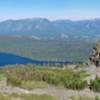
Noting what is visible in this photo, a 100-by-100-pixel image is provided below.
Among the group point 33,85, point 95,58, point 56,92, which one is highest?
point 95,58

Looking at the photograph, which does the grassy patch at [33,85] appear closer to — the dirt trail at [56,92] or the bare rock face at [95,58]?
the dirt trail at [56,92]

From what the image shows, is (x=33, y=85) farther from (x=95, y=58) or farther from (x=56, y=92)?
(x=95, y=58)

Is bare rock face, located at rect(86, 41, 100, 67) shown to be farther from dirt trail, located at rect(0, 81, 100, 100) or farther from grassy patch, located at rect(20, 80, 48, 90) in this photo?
dirt trail, located at rect(0, 81, 100, 100)

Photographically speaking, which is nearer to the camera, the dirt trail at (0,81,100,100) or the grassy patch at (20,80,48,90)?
the dirt trail at (0,81,100,100)

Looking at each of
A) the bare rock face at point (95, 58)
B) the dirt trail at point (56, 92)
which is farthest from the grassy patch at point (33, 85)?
the bare rock face at point (95, 58)

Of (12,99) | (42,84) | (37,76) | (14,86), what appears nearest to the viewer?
(12,99)

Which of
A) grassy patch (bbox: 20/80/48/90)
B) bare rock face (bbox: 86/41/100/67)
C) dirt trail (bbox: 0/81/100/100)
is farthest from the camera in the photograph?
bare rock face (bbox: 86/41/100/67)

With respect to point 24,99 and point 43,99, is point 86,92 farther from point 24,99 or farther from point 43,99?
point 24,99

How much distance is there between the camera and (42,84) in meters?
113

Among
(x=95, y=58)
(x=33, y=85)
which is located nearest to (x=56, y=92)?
(x=33, y=85)

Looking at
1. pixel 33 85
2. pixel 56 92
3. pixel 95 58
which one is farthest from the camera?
pixel 95 58

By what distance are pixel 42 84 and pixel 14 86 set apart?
1903 cm

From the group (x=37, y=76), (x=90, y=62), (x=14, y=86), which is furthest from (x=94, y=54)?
(x=14, y=86)

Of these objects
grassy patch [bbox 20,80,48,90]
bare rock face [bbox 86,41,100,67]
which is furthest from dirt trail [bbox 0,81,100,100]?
bare rock face [bbox 86,41,100,67]
